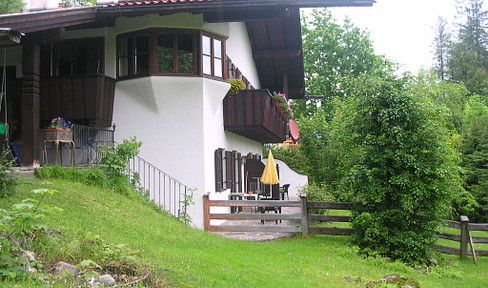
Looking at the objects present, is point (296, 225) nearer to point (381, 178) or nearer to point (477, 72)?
point (381, 178)

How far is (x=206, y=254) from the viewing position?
8.16 m

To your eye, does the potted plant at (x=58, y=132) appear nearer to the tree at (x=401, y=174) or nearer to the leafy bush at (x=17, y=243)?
the leafy bush at (x=17, y=243)

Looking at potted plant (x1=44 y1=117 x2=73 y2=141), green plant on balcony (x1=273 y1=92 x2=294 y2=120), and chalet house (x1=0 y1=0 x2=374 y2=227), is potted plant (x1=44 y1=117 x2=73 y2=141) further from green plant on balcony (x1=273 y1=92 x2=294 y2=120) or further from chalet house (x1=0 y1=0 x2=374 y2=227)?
green plant on balcony (x1=273 y1=92 x2=294 y2=120)

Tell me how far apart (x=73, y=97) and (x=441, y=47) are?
164 ft

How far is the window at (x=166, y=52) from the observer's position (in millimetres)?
13250

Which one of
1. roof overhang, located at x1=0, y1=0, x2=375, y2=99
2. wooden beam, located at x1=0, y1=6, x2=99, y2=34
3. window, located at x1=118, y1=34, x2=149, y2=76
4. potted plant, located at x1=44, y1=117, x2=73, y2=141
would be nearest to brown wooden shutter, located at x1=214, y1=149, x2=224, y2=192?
window, located at x1=118, y1=34, x2=149, y2=76

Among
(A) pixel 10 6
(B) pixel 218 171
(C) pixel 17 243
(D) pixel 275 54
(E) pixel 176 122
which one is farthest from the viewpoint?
(A) pixel 10 6

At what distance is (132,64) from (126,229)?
6.53m

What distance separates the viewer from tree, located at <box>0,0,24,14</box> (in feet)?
113

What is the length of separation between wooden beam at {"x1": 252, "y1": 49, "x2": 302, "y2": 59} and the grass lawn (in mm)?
11155

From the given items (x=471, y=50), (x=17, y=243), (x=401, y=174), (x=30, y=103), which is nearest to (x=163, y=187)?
(x=30, y=103)

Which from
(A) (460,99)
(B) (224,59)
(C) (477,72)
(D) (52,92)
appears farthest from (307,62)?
(D) (52,92)

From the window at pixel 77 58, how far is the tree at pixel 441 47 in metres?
48.0

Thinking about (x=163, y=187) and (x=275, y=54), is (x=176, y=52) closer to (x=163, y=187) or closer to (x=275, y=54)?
(x=163, y=187)
